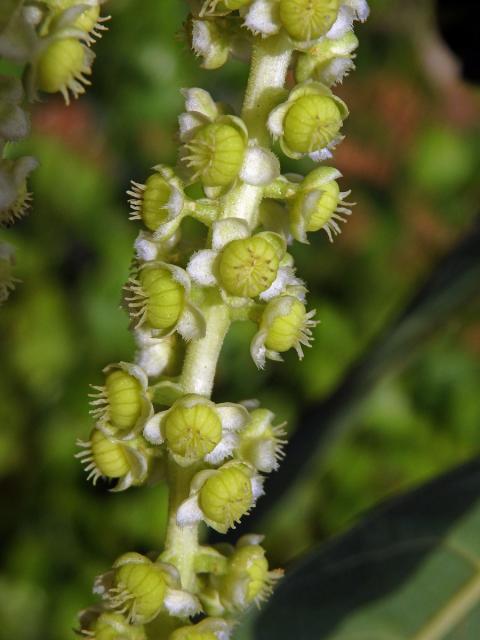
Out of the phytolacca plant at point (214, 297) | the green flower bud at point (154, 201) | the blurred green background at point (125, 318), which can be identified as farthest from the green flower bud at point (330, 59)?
the blurred green background at point (125, 318)

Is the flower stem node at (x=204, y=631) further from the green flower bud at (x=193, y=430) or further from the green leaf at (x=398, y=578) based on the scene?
the green leaf at (x=398, y=578)

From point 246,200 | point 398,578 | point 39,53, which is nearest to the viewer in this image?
point 39,53

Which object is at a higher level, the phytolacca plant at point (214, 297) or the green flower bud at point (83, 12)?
the green flower bud at point (83, 12)

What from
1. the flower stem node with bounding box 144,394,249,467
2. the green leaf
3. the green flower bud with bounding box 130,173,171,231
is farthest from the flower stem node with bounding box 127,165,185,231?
the green leaf

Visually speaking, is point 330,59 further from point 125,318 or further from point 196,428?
→ point 125,318

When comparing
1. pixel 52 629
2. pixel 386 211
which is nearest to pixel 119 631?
pixel 52 629

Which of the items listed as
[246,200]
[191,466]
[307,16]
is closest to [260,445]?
[191,466]

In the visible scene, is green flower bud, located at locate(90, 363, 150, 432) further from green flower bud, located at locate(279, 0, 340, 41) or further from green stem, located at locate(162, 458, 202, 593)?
green flower bud, located at locate(279, 0, 340, 41)
